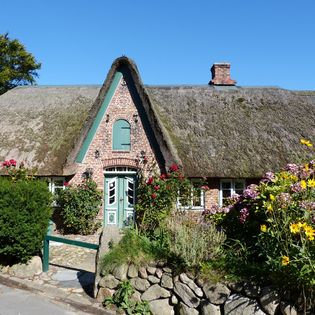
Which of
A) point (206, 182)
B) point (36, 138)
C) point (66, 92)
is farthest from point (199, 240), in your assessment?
point (66, 92)

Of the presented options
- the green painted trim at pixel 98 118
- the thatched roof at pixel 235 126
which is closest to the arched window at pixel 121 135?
the green painted trim at pixel 98 118

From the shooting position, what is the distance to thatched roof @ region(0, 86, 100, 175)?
1334 cm

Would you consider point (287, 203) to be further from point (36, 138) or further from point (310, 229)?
point (36, 138)

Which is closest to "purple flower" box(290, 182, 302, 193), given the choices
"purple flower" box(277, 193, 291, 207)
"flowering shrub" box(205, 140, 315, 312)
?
"flowering shrub" box(205, 140, 315, 312)

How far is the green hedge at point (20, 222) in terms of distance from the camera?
750 centimetres

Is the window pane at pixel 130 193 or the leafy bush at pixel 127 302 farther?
the window pane at pixel 130 193

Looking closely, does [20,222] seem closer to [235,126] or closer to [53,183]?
[53,183]

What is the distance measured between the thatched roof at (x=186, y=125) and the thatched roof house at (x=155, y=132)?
4cm

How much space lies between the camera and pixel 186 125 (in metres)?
14.1

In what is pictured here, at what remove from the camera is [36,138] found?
46.3 ft

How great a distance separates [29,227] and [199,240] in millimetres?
3705

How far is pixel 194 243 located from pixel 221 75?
13463mm

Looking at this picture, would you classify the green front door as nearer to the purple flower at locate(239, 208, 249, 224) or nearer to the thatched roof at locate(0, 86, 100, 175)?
the thatched roof at locate(0, 86, 100, 175)

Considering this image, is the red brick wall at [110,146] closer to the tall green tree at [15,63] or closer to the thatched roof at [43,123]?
the thatched roof at [43,123]
